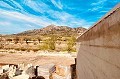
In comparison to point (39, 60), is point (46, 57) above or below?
above

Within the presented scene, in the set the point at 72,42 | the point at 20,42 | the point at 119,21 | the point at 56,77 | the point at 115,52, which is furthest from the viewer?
the point at 20,42

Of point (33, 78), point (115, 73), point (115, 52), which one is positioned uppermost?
point (115, 52)

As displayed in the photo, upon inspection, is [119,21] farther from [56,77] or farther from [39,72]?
[39,72]

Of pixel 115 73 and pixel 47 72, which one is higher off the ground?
pixel 115 73

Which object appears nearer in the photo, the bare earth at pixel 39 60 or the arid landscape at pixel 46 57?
the arid landscape at pixel 46 57

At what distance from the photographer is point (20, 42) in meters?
81.2

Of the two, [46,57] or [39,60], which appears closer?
[39,60]

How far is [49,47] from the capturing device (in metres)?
48.9

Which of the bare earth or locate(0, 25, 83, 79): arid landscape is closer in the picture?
locate(0, 25, 83, 79): arid landscape

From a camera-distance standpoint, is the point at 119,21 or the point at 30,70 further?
the point at 30,70

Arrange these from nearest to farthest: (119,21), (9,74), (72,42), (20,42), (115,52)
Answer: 1. (119,21)
2. (115,52)
3. (9,74)
4. (72,42)
5. (20,42)

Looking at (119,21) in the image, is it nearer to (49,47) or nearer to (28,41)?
(49,47)

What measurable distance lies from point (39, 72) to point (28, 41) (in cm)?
7605

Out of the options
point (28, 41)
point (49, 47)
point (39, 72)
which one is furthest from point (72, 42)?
point (28, 41)
